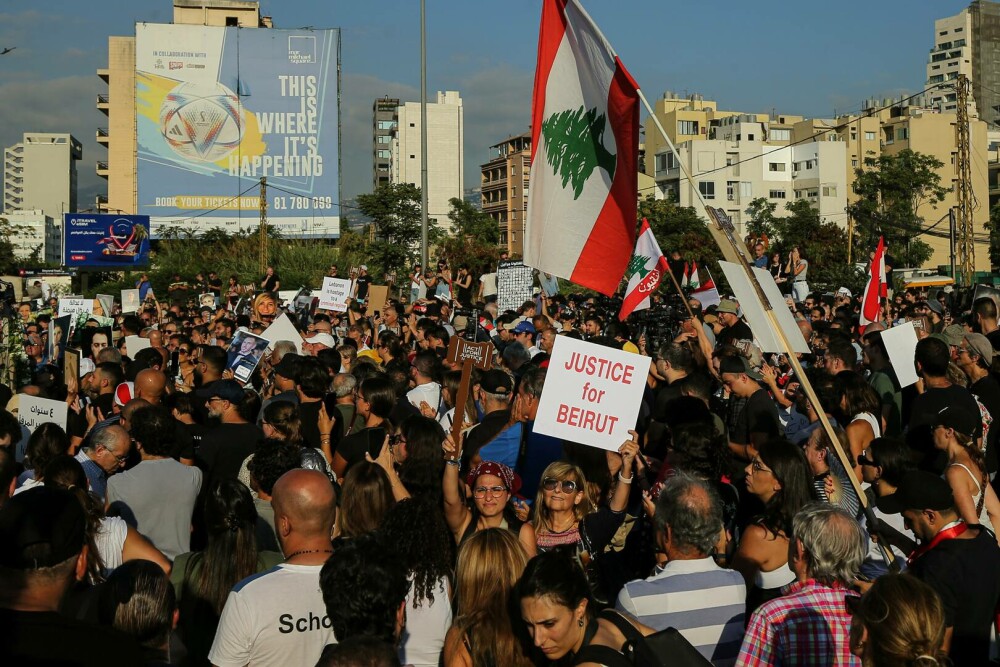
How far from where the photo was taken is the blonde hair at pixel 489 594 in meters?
3.57

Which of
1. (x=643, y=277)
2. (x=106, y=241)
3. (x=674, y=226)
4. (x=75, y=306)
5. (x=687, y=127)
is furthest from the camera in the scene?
(x=687, y=127)

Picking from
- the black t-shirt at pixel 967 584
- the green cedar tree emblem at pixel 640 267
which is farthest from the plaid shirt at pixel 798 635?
the green cedar tree emblem at pixel 640 267

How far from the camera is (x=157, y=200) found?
61.6 meters

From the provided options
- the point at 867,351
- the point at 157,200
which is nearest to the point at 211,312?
the point at 867,351

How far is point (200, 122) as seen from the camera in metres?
61.6

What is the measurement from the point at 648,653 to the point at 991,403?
531 cm

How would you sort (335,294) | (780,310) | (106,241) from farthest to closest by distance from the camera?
(106,241)
(335,294)
(780,310)

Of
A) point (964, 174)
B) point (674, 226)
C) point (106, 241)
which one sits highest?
point (674, 226)

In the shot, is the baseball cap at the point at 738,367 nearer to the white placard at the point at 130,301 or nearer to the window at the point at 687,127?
the white placard at the point at 130,301

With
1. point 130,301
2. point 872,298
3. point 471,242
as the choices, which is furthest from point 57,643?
point 471,242

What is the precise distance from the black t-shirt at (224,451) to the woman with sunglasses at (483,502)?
1761 mm

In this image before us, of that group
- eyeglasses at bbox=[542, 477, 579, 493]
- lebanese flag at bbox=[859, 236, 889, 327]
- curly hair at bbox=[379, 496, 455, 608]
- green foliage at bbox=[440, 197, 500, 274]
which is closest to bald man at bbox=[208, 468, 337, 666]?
curly hair at bbox=[379, 496, 455, 608]

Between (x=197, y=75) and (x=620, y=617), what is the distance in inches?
2514

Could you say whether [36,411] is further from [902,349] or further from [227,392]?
[902,349]
